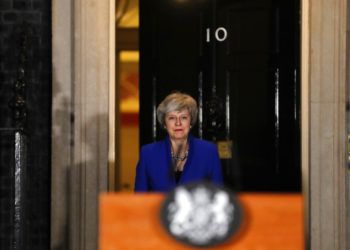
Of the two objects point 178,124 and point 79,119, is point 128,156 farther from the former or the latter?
point 178,124

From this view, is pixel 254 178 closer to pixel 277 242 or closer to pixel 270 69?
pixel 270 69

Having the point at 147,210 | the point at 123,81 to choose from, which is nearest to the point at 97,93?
the point at 123,81

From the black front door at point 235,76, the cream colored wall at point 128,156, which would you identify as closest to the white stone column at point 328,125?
the black front door at point 235,76

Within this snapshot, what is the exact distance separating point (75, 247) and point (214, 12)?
2.60 metres

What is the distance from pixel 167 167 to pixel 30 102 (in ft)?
8.20

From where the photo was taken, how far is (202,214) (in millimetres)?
2803

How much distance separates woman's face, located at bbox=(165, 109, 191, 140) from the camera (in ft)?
18.1

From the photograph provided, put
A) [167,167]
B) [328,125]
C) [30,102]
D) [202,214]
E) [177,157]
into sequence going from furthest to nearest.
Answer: [30,102] → [328,125] → [177,157] → [167,167] → [202,214]

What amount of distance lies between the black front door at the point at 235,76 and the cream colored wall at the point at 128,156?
1.84 m

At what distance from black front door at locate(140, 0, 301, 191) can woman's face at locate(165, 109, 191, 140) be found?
8.05 ft

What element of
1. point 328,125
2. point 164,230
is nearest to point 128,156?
point 328,125

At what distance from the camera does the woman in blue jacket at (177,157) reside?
5440 mm

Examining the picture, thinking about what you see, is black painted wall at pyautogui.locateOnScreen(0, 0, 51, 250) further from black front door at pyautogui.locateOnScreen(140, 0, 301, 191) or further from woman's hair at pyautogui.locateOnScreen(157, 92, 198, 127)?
woman's hair at pyautogui.locateOnScreen(157, 92, 198, 127)

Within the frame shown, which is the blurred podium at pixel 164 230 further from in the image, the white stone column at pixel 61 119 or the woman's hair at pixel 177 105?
the white stone column at pixel 61 119
